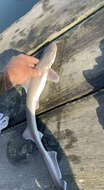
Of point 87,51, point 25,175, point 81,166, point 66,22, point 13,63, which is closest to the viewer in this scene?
point 81,166

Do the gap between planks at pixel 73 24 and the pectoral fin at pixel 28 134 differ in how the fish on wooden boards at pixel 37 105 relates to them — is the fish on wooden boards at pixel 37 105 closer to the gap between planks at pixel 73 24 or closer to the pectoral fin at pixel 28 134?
the pectoral fin at pixel 28 134

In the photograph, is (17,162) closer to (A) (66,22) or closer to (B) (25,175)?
(B) (25,175)

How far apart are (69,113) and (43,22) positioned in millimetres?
1870

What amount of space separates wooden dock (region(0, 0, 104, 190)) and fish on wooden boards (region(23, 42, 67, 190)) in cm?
8

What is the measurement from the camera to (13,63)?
2.69 meters

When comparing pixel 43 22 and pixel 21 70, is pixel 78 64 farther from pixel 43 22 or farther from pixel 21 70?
pixel 43 22

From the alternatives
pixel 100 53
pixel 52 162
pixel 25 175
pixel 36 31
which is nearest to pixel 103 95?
pixel 100 53

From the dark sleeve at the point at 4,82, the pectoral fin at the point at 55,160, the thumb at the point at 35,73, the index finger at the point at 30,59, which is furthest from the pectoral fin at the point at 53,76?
the pectoral fin at the point at 55,160

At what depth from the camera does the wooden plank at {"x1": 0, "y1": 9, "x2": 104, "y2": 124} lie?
2.24 metres

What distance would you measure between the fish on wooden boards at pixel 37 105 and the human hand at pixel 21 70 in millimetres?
77

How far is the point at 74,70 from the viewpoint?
2389 mm

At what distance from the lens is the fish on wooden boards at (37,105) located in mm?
1979

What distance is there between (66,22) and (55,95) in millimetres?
1214

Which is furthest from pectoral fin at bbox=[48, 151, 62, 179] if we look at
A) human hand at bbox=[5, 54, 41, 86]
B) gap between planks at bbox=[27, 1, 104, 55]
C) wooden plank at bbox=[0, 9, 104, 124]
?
gap between planks at bbox=[27, 1, 104, 55]
